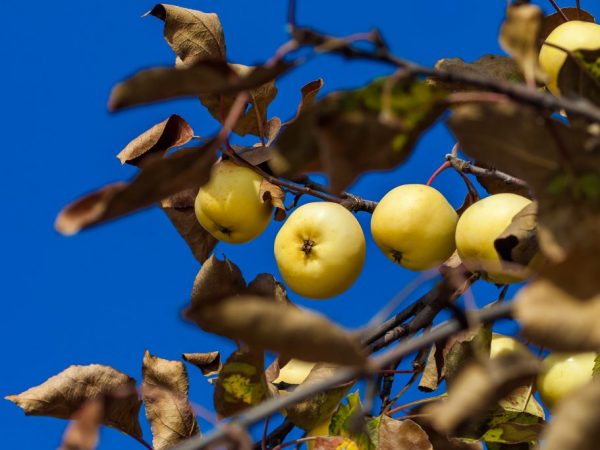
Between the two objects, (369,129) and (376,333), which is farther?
(376,333)

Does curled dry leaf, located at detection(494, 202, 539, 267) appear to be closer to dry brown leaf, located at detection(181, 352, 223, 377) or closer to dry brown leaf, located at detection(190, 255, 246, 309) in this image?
dry brown leaf, located at detection(190, 255, 246, 309)

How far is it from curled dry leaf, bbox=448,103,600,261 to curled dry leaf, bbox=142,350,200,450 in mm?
902

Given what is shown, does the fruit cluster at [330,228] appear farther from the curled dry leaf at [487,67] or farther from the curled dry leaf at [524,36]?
the curled dry leaf at [524,36]

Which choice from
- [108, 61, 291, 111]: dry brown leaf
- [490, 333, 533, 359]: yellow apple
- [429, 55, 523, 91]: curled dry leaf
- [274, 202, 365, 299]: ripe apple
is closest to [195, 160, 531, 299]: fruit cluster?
[274, 202, 365, 299]: ripe apple

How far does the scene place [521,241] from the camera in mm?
1224

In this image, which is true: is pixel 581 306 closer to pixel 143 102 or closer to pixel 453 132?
pixel 453 132

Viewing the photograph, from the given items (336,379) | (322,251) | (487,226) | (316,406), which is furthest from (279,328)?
(322,251)

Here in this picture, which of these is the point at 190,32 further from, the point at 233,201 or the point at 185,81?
the point at 185,81

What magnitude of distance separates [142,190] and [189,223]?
4.36 ft

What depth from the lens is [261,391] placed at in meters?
1.30

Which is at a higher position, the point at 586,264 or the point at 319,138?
the point at 319,138

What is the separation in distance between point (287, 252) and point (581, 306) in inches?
49.7

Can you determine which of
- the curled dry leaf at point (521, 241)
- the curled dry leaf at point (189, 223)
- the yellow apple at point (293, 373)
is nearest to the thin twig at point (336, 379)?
the curled dry leaf at point (521, 241)

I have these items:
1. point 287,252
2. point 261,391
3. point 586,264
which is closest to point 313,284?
point 287,252
